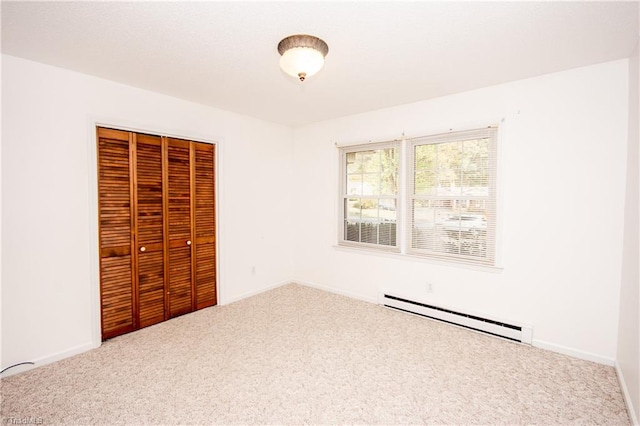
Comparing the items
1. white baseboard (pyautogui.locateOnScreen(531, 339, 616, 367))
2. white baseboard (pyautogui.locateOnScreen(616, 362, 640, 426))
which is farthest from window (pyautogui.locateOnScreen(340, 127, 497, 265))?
white baseboard (pyautogui.locateOnScreen(616, 362, 640, 426))

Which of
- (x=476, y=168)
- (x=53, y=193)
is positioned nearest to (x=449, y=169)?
(x=476, y=168)

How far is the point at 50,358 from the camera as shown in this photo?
252cm

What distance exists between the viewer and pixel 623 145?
7.77 ft

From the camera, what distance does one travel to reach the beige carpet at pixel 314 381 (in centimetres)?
191

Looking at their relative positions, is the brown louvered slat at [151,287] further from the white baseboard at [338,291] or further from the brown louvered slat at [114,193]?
the white baseboard at [338,291]

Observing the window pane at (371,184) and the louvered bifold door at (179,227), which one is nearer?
the louvered bifold door at (179,227)

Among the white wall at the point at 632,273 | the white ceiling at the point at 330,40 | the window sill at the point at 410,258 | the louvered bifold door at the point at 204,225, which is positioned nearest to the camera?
the white ceiling at the point at 330,40

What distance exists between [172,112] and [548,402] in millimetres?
4142

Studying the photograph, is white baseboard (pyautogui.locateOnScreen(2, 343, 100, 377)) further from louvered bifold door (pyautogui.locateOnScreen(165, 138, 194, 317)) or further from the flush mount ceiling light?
the flush mount ceiling light

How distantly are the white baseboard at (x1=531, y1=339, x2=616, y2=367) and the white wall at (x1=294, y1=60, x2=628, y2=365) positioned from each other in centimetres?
1

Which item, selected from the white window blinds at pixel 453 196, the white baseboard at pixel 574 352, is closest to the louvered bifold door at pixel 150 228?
the white window blinds at pixel 453 196

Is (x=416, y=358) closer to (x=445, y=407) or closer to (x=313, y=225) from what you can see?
(x=445, y=407)

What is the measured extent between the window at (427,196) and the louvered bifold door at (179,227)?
2016 mm

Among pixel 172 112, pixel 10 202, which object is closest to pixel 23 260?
pixel 10 202
